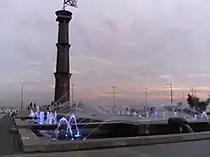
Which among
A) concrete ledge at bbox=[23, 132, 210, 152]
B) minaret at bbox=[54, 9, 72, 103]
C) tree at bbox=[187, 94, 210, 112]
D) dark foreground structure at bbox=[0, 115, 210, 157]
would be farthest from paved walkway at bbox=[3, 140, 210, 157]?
tree at bbox=[187, 94, 210, 112]

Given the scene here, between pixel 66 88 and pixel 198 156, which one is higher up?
pixel 66 88

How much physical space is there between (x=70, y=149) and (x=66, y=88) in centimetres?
4664

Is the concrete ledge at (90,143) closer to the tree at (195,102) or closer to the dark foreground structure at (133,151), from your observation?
the dark foreground structure at (133,151)

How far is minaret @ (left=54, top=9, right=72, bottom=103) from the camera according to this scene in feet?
186

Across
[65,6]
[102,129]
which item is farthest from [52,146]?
[65,6]

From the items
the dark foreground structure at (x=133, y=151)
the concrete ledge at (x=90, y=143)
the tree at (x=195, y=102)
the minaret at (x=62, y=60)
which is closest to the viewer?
the dark foreground structure at (x=133, y=151)

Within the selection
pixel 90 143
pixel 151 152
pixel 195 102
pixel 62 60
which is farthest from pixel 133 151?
pixel 195 102

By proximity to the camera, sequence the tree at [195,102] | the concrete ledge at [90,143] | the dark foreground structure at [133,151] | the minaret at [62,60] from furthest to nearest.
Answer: the tree at [195,102], the minaret at [62,60], the concrete ledge at [90,143], the dark foreground structure at [133,151]

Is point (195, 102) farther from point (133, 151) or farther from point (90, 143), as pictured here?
point (90, 143)

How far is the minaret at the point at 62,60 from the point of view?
2227 inches

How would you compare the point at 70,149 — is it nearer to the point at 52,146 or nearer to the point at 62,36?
the point at 52,146

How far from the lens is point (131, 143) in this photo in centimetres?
1102

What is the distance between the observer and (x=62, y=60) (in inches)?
2290

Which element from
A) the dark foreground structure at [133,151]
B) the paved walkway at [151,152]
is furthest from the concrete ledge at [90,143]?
the paved walkway at [151,152]
